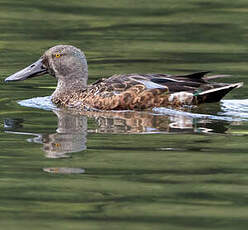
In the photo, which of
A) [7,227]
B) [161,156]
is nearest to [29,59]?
[161,156]

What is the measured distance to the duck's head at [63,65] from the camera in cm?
1245

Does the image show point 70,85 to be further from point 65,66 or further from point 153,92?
point 153,92

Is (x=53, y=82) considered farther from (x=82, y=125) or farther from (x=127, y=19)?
(x=127, y=19)

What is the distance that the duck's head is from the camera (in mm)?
12453

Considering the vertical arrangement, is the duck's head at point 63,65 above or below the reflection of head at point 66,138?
above

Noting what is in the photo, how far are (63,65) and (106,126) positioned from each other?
2.34 metres

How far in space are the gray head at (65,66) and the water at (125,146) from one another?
0.32m

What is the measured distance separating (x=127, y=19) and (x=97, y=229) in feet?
40.8

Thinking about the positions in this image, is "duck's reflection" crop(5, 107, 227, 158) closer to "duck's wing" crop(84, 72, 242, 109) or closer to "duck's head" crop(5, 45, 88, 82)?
"duck's wing" crop(84, 72, 242, 109)

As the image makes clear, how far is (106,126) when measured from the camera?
1040 centimetres

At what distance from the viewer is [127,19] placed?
18.7 metres

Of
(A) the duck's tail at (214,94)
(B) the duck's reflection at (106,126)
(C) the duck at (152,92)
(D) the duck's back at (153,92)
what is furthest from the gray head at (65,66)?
(A) the duck's tail at (214,94)

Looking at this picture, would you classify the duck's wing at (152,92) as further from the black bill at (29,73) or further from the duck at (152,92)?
the black bill at (29,73)

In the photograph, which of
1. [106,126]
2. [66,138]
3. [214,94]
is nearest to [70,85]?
[214,94]
